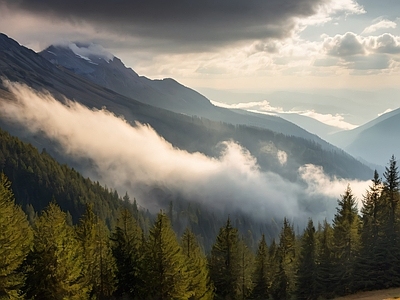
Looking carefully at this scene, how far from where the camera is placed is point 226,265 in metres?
62.3

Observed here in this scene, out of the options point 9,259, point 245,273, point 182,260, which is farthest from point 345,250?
point 9,259

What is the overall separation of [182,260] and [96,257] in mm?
10266

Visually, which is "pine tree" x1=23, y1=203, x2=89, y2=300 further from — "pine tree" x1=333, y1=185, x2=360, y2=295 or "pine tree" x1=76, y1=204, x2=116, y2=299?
"pine tree" x1=333, y1=185, x2=360, y2=295

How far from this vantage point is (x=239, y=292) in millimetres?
64188

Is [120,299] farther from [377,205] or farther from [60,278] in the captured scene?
[377,205]

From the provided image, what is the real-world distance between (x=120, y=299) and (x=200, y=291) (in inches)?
403

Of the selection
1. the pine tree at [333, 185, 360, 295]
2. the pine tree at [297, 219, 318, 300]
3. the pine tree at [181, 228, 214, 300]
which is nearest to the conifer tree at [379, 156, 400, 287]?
the pine tree at [333, 185, 360, 295]

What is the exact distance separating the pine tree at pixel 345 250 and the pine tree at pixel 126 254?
84.3ft

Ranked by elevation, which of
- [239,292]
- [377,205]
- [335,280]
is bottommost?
[239,292]

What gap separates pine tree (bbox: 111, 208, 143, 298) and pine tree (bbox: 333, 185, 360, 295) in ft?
84.3

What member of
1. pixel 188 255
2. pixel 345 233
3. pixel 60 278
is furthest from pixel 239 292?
pixel 60 278

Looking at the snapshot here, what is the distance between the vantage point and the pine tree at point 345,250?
56.1 metres

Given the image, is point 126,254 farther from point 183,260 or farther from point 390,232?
point 390,232

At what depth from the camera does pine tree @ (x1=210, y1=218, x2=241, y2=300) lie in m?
62.2
